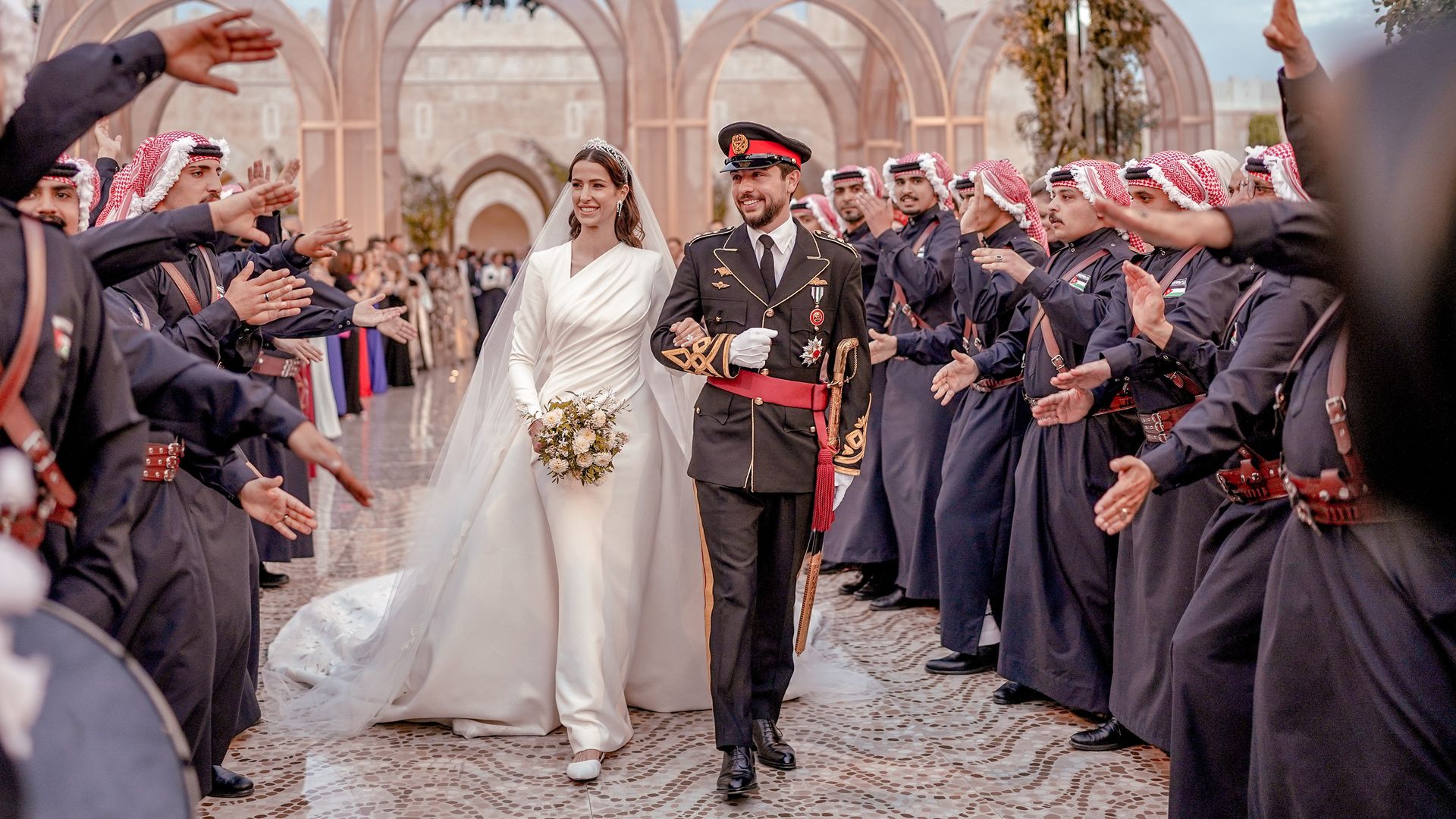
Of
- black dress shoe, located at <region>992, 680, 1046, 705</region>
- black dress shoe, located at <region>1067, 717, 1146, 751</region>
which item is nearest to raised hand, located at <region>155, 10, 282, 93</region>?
black dress shoe, located at <region>1067, 717, 1146, 751</region>

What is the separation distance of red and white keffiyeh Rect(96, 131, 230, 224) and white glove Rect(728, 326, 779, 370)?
6.59 feet

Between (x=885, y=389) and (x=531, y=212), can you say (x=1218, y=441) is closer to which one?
(x=885, y=389)

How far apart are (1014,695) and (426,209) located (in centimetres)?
2468

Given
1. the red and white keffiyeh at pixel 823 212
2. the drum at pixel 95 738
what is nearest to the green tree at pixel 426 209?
the red and white keffiyeh at pixel 823 212

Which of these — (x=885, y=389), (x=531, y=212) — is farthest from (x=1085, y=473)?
(x=531, y=212)

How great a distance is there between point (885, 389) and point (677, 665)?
242 cm

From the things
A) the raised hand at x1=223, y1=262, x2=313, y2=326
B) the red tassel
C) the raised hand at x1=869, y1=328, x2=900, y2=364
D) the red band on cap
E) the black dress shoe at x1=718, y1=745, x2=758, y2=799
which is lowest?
the black dress shoe at x1=718, y1=745, x2=758, y2=799

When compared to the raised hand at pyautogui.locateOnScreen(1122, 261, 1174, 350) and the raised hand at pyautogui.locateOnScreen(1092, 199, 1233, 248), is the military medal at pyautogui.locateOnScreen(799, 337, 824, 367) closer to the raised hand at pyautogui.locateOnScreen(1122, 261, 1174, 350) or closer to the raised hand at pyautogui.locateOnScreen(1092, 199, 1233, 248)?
the raised hand at pyautogui.locateOnScreen(1122, 261, 1174, 350)

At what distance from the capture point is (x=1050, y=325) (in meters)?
4.86

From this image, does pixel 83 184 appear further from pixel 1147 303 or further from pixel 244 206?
pixel 1147 303

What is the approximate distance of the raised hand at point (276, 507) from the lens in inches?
118

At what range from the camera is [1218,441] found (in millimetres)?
3059

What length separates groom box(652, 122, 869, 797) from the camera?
4105mm

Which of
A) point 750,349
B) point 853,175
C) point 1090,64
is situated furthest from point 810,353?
point 1090,64
